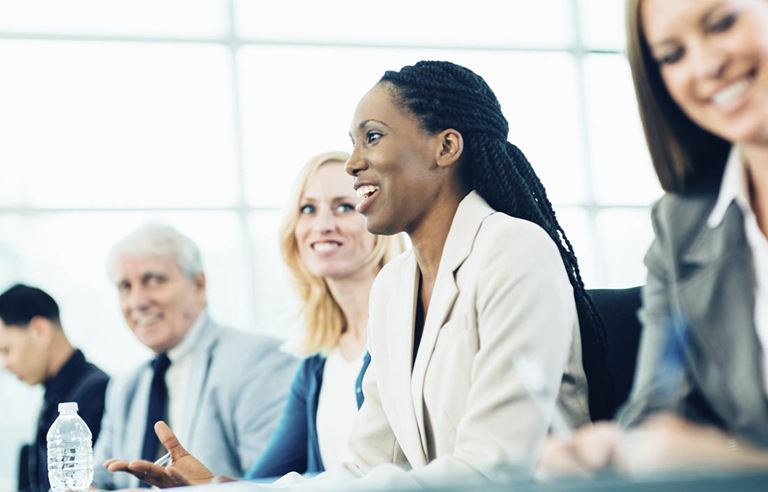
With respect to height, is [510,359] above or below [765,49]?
below

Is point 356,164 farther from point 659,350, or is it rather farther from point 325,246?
point 325,246

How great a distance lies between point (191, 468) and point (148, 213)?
11.0 ft

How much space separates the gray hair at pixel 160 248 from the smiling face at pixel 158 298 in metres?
0.02

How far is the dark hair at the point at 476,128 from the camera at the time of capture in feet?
6.60

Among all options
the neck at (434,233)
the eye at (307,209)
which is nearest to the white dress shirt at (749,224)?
the neck at (434,233)

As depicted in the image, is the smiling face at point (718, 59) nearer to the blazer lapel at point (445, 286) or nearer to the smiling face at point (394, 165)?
the blazer lapel at point (445, 286)

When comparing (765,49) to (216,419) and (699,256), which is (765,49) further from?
(216,419)

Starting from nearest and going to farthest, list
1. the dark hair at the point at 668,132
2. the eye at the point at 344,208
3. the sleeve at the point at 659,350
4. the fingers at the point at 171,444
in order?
the sleeve at the point at 659,350
the dark hair at the point at 668,132
the fingers at the point at 171,444
the eye at the point at 344,208

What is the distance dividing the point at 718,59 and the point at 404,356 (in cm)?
93

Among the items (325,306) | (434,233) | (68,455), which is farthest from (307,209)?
(434,233)

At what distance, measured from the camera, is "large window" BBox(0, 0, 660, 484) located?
543cm

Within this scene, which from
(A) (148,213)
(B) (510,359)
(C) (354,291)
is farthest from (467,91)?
(A) (148,213)

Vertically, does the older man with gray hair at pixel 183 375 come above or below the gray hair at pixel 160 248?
below

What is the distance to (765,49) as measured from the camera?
1118 mm
